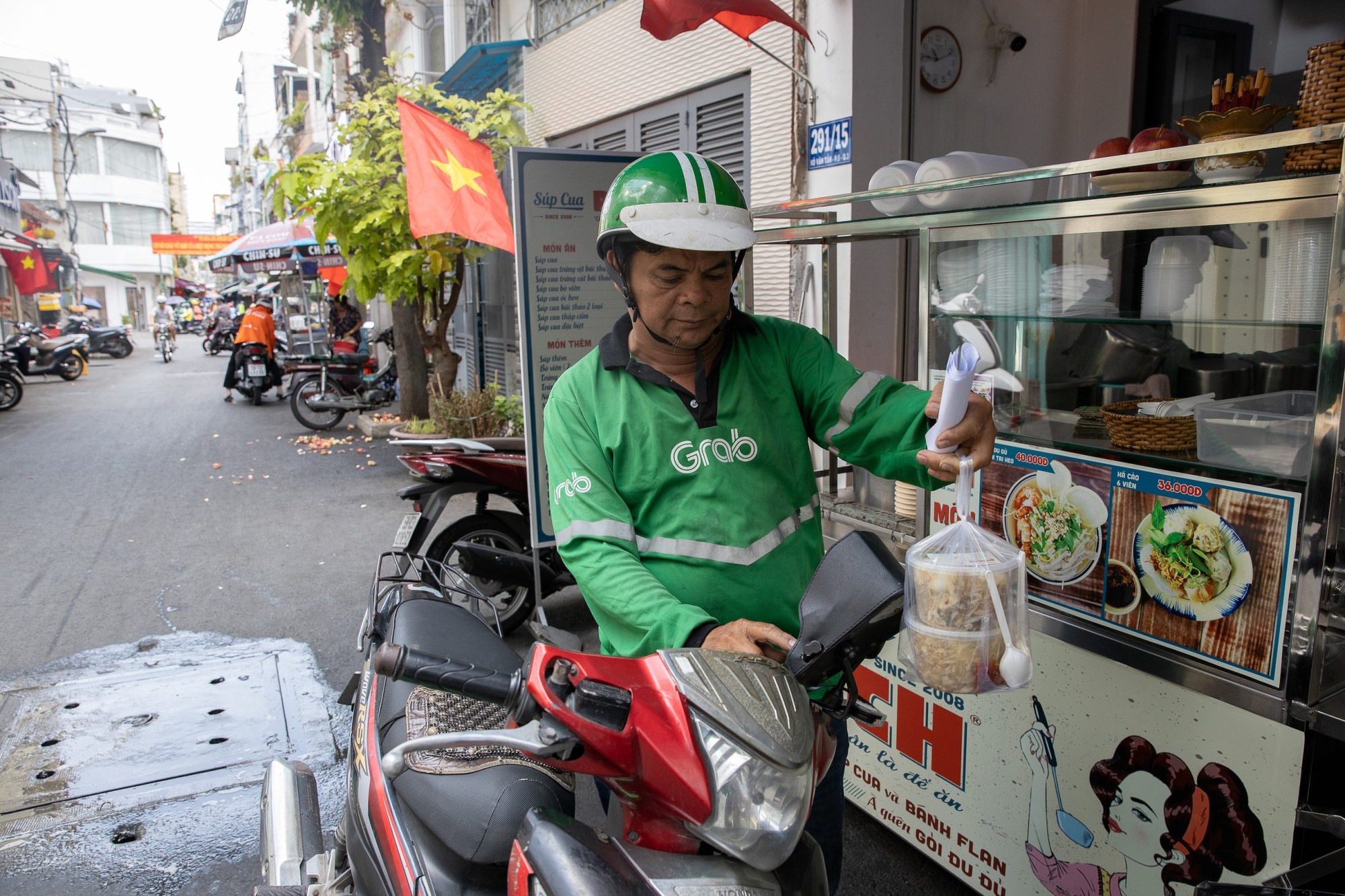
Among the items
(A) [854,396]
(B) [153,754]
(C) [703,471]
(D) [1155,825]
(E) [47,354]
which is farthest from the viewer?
(E) [47,354]

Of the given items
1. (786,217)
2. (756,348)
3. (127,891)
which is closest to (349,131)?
(786,217)

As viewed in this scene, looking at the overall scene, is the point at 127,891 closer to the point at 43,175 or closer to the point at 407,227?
the point at 407,227

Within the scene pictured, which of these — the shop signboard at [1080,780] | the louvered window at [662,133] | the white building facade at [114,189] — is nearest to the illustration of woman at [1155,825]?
the shop signboard at [1080,780]

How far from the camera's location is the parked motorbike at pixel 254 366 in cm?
1541

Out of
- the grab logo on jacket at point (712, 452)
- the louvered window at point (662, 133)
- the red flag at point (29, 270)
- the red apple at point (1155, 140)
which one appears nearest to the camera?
the grab logo on jacket at point (712, 452)

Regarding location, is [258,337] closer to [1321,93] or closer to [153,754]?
[153,754]

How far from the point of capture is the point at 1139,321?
2639 millimetres

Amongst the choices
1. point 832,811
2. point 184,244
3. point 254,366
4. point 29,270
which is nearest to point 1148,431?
point 832,811

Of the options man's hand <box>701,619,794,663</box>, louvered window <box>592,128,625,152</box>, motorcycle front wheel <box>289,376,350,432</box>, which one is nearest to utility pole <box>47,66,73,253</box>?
motorcycle front wheel <box>289,376,350,432</box>

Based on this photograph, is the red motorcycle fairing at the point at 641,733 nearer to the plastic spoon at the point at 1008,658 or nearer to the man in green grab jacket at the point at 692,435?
the man in green grab jacket at the point at 692,435

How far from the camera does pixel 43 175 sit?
55844 mm

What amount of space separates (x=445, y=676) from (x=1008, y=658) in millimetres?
870

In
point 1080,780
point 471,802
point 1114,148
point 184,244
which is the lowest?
point 1080,780

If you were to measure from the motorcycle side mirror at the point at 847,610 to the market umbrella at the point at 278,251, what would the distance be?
15.8 metres
